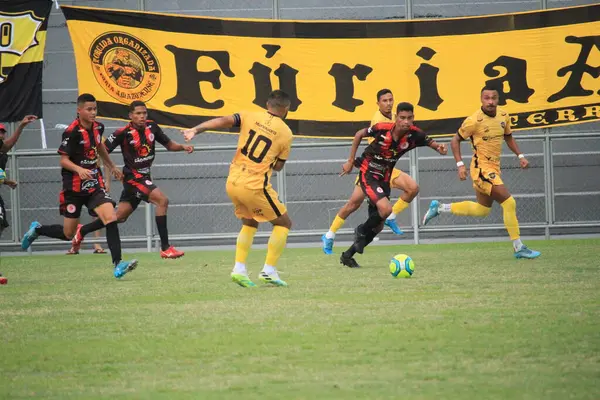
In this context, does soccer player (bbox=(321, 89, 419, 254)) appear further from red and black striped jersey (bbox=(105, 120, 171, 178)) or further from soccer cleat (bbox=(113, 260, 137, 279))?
soccer cleat (bbox=(113, 260, 137, 279))

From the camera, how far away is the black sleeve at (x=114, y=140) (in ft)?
46.6

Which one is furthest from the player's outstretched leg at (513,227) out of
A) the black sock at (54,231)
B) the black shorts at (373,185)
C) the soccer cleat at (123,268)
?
the black sock at (54,231)

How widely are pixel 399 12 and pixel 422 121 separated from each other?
115 inches

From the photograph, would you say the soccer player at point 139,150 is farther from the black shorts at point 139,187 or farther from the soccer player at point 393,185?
the soccer player at point 393,185

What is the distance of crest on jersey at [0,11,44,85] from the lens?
17453mm

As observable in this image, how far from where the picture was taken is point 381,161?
1262cm

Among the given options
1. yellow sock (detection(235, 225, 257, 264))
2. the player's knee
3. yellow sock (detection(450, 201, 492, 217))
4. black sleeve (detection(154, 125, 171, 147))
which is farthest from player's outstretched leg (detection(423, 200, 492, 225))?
yellow sock (detection(235, 225, 257, 264))

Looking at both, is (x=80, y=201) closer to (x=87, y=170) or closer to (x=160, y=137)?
(x=87, y=170)

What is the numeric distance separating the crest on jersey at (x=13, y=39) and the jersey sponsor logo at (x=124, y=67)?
1.06 metres

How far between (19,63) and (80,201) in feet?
20.3

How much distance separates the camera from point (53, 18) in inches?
781

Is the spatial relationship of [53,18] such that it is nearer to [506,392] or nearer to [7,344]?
[7,344]

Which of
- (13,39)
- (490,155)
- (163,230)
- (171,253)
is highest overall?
(13,39)

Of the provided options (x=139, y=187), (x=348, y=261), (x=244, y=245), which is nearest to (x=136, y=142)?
(x=139, y=187)
